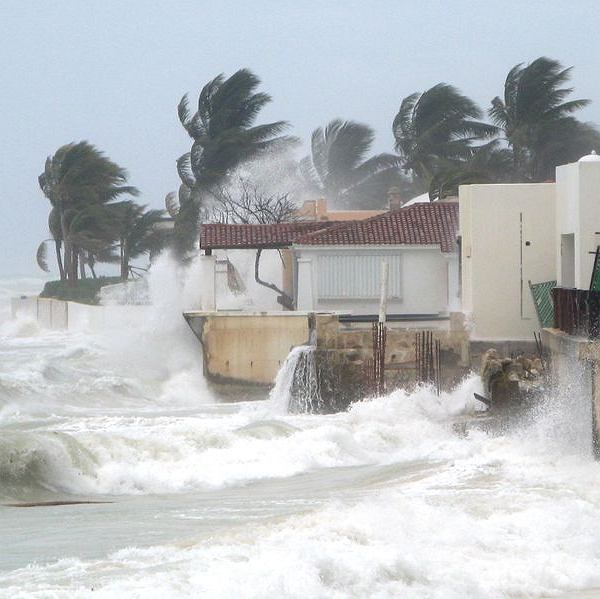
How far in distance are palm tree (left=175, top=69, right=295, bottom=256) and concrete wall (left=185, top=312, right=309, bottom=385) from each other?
28341 mm

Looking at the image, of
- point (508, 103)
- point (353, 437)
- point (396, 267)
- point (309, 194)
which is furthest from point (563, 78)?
point (353, 437)

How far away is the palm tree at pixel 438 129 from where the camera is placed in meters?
61.2

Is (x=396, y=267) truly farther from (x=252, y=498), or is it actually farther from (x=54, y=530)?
(x=54, y=530)

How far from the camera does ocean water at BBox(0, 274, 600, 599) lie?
471 inches

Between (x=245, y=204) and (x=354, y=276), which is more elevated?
(x=245, y=204)

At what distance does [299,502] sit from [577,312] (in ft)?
18.5

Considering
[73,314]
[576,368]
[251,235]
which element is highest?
[251,235]

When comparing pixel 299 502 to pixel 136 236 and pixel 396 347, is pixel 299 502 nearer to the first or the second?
pixel 396 347

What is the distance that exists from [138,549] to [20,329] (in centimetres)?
6620

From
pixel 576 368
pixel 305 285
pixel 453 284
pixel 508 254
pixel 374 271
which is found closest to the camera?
pixel 576 368

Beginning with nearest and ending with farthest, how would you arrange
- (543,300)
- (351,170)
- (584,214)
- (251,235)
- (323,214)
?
(584,214) → (543,300) → (251,235) → (323,214) → (351,170)

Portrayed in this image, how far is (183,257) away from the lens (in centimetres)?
5744

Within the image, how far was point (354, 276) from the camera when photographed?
118 ft

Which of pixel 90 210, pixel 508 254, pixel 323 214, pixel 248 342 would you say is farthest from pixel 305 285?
pixel 90 210
